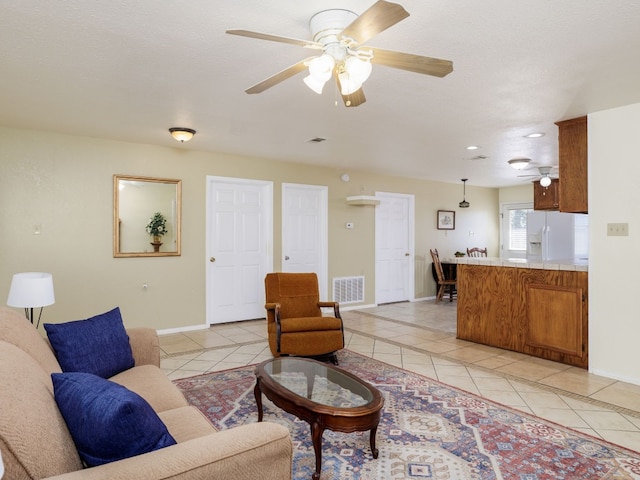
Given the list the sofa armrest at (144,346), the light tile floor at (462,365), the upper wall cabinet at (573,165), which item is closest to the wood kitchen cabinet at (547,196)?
the light tile floor at (462,365)

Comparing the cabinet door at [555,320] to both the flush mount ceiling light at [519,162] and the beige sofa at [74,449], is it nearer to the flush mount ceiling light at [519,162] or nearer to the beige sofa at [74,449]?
the flush mount ceiling light at [519,162]

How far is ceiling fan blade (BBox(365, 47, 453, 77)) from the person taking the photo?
183 centimetres

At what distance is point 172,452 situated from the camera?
3.82 ft

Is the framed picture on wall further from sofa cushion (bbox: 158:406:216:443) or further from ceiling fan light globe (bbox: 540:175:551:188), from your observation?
sofa cushion (bbox: 158:406:216:443)

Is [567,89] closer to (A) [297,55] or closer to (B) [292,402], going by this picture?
(A) [297,55]

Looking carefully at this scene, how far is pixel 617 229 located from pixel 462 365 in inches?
71.1

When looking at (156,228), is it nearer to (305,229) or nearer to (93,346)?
(305,229)

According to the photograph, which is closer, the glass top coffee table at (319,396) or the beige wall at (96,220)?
the glass top coffee table at (319,396)

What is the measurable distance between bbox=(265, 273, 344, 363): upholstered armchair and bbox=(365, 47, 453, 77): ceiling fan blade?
2498 millimetres

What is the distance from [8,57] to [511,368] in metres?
4.57

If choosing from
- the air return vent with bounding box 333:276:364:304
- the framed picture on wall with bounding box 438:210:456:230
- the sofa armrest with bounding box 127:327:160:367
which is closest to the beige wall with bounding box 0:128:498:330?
the air return vent with bounding box 333:276:364:304

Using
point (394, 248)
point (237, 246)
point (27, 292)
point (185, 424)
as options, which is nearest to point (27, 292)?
point (27, 292)

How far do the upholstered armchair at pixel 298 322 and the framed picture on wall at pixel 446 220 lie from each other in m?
4.57

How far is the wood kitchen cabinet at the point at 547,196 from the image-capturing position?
6.11 meters
